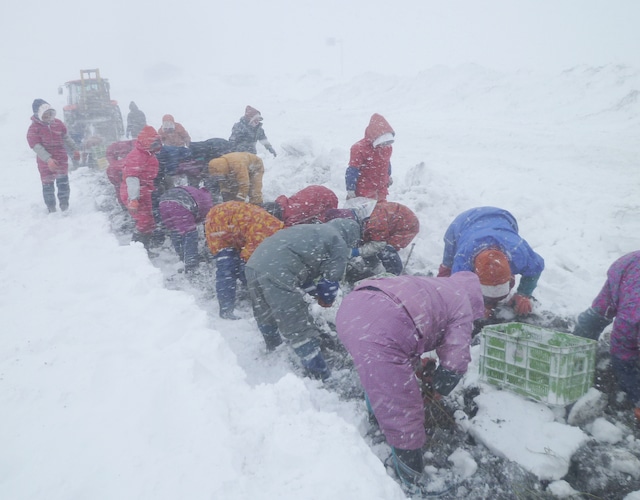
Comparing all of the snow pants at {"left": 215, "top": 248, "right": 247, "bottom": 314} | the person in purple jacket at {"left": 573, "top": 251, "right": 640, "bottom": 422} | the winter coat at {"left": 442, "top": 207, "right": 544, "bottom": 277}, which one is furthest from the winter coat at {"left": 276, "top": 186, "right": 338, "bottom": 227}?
the person in purple jacket at {"left": 573, "top": 251, "right": 640, "bottom": 422}

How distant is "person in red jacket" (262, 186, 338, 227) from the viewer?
15.0 feet

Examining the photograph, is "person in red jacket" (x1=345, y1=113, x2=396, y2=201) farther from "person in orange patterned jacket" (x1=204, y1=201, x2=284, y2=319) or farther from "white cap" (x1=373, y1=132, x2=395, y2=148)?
"person in orange patterned jacket" (x1=204, y1=201, x2=284, y2=319)

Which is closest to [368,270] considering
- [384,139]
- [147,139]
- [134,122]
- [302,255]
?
[302,255]

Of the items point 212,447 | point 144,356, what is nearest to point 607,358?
point 212,447

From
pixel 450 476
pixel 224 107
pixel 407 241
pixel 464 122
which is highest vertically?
pixel 224 107

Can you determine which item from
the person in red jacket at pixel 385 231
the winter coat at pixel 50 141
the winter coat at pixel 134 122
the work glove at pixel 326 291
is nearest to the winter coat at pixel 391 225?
the person in red jacket at pixel 385 231

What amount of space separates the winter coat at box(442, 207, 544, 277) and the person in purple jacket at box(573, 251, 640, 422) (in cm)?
57

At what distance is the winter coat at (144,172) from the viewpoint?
522 centimetres

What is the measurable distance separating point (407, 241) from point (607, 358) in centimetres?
195

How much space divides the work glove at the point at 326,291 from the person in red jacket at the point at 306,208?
1073 millimetres

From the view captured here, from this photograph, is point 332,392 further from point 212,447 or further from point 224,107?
point 224,107

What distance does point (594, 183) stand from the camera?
5898mm

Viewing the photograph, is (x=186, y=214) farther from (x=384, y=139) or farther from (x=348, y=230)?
(x=384, y=139)

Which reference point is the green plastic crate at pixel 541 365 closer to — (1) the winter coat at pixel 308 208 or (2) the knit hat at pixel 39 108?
(1) the winter coat at pixel 308 208
